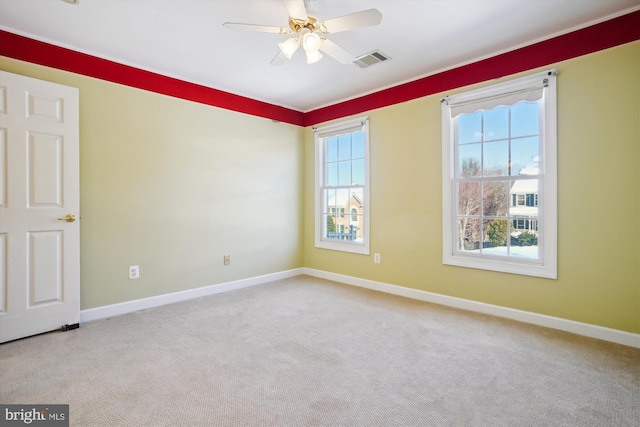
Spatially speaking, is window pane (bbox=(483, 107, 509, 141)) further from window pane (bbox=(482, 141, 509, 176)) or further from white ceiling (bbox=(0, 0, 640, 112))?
white ceiling (bbox=(0, 0, 640, 112))

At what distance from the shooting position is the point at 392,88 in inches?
155

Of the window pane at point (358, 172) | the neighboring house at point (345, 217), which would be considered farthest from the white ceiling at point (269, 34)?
the neighboring house at point (345, 217)

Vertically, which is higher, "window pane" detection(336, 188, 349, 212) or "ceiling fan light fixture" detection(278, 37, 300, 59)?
"ceiling fan light fixture" detection(278, 37, 300, 59)

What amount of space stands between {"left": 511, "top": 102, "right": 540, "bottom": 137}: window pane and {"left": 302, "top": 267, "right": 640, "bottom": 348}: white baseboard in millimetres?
1708

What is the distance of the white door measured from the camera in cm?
254

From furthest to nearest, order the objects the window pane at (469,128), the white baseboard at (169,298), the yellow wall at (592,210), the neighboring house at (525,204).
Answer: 1. the window pane at (469,128)
2. the white baseboard at (169,298)
3. the neighboring house at (525,204)
4. the yellow wall at (592,210)

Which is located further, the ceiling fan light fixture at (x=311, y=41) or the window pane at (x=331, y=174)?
the window pane at (x=331, y=174)

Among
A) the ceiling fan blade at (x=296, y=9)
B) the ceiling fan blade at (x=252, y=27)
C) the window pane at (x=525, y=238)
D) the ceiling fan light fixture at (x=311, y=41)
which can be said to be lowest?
the window pane at (x=525, y=238)

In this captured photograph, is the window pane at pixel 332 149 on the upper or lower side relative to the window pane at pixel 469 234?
upper

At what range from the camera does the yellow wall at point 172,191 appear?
121 inches

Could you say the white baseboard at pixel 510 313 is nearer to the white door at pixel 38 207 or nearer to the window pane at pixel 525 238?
the window pane at pixel 525 238

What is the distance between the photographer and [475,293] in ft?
10.8

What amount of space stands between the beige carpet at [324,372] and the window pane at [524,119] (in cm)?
181

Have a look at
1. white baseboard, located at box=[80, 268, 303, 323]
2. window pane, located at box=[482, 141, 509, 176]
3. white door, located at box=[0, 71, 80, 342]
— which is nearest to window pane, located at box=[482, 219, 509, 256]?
window pane, located at box=[482, 141, 509, 176]
